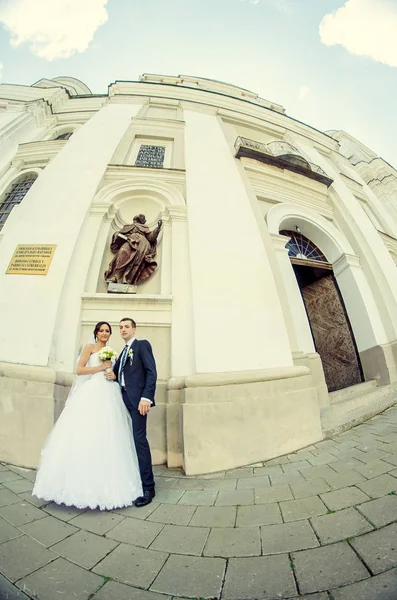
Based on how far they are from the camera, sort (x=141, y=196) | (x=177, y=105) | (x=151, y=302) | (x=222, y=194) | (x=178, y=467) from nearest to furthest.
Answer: (x=178, y=467)
(x=151, y=302)
(x=222, y=194)
(x=141, y=196)
(x=177, y=105)

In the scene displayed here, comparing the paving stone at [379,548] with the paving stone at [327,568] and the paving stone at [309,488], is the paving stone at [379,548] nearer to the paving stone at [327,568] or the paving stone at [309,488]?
the paving stone at [327,568]

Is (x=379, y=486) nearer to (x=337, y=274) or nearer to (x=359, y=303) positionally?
(x=359, y=303)

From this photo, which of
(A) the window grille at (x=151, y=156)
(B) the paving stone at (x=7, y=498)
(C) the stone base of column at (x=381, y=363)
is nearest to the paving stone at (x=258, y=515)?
(B) the paving stone at (x=7, y=498)

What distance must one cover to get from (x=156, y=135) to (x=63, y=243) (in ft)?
18.7

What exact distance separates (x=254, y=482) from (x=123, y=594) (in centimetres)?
149

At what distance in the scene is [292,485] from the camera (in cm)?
205

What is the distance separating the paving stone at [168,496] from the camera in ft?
6.78

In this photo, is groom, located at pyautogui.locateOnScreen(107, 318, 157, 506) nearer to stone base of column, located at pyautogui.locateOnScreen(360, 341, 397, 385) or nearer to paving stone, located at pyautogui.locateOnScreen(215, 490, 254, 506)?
paving stone, located at pyautogui.locateOnScreen(215, 490, 254, 506)

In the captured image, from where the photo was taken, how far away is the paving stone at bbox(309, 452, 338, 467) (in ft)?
7.80

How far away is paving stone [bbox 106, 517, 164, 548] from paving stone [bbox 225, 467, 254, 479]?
3.37 ft

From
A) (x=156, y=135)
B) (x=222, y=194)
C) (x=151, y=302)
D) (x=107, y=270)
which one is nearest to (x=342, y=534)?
(x=151, y=302)

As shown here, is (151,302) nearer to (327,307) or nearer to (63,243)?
(63,243)

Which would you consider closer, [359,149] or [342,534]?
[342,534]

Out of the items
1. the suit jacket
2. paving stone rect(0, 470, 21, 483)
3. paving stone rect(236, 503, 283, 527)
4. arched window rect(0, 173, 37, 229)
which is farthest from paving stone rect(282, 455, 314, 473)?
arched window rect(0, 173, 37, 229)
